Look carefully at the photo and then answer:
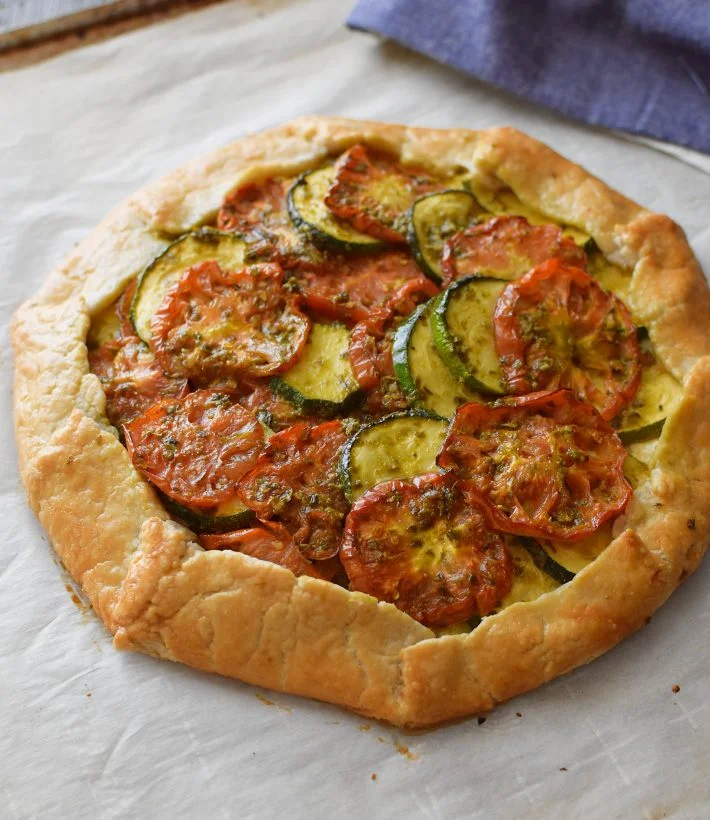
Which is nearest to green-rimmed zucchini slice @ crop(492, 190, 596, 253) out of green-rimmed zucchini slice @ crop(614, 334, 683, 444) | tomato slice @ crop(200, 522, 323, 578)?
green-rimmed zucchini slice @ crop(614, 334, 683, 444)

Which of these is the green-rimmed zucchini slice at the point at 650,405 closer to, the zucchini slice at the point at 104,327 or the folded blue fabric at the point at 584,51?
the folded blue fabric at the point at 584,51

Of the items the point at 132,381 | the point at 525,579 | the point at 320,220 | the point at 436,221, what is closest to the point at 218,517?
the point at 132,381

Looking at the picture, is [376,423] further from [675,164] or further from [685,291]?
[675,164]

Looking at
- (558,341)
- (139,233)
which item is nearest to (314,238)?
(139,233)

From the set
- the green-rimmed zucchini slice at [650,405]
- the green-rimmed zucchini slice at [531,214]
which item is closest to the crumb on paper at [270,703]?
the green-rimmed zucchini slice at [650,405]

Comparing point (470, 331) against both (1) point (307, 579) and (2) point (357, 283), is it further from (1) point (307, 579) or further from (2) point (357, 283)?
(1) point (307, 579)

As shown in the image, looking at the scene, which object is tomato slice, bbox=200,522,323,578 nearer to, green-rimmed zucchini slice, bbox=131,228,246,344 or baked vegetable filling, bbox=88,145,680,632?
baked vegetable filling, bbox=88,145,680,632
